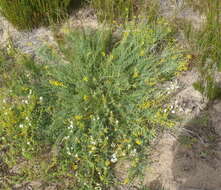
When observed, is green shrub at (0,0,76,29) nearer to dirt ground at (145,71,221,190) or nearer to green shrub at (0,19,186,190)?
green shrub at (0,19,186,190)

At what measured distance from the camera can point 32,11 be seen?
2922 mm

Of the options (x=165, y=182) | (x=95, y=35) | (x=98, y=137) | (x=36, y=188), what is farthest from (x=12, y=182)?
(x=95, y=35)

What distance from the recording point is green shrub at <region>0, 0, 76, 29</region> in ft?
9.14

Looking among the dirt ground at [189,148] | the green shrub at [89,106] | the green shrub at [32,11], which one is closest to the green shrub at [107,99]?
the green shrub at [89,106]

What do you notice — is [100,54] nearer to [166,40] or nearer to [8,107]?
[166,40]

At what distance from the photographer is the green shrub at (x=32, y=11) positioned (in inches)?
110

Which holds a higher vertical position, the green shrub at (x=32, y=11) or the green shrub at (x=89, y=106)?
the green shrub at (x=32, y=11)

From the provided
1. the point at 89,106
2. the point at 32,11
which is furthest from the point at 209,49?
the point at 32,11

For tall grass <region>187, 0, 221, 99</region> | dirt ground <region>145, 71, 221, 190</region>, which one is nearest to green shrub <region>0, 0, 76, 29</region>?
tall grass <region>187, 0, 221, 99</region>

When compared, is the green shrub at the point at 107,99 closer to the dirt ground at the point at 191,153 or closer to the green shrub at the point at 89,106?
the green shrub at the point at 89,106

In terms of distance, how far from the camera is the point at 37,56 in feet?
9.41

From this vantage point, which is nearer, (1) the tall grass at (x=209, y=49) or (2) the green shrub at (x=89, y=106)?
(2) the green shrub at (x=89, y=106)

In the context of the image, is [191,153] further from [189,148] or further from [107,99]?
[107,99]

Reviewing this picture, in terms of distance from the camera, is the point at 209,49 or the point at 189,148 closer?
the point at 189,148
